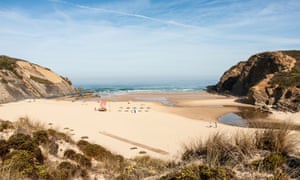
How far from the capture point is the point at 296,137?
5.32 meters

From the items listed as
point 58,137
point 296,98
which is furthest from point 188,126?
point 296,98

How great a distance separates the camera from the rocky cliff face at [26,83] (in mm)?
45094

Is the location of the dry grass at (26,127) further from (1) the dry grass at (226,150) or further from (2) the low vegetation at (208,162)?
(1) the dry grass at (226,150)

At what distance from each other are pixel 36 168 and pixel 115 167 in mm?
2300

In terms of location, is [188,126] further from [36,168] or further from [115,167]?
[36,168]

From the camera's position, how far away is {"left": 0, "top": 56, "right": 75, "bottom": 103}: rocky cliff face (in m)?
45.1

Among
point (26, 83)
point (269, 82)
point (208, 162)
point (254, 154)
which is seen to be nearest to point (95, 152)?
point (208, 162)

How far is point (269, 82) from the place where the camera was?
40531mm

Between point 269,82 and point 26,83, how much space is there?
49094 millimetres

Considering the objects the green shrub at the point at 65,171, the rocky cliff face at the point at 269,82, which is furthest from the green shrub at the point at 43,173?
the rocky cliff face at the point at 269,82

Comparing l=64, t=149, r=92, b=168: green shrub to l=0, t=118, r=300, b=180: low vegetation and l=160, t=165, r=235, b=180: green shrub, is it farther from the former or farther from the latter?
l=160, t=165, r=235, b=180: green shrub

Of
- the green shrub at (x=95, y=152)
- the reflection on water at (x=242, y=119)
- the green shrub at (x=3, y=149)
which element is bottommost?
the reflection on water at (x=242, y=119)

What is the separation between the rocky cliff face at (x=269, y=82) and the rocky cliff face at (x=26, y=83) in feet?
141

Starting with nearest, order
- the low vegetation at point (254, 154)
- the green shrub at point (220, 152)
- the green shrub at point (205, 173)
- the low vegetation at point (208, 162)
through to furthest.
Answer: the green shrub at point (205, 173)
the low vegetation at point (208, 162)
the low vegetation at point (254, 154)
the green shrub at point (220, 152)
